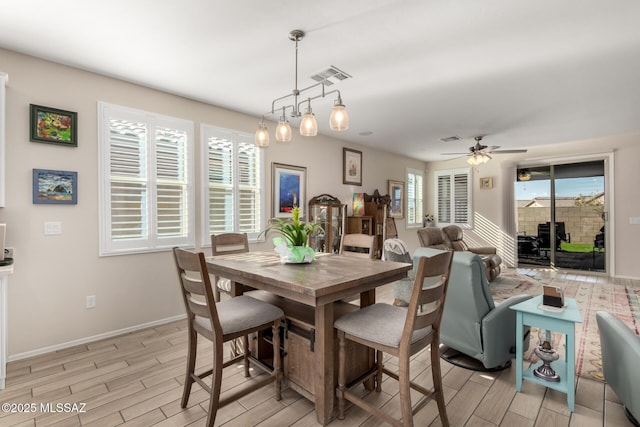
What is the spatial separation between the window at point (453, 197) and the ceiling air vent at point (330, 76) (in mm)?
5543

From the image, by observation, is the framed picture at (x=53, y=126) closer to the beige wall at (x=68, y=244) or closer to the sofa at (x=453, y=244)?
the beige wall at (x=68, y=244)

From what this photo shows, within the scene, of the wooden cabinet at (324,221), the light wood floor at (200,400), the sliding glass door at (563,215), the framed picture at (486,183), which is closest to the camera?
the light wood floor at (200,400)

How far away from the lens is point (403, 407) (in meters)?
1.57

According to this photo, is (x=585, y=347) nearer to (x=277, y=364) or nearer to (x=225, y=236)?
(x=277, y=364)

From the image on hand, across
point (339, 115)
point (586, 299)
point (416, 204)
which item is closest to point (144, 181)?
point (339, 115)

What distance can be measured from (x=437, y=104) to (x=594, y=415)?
3225mm

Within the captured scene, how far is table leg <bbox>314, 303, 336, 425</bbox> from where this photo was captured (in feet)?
5.95

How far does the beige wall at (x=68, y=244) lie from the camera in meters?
2.64

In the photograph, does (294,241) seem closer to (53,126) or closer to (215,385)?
(215,385)

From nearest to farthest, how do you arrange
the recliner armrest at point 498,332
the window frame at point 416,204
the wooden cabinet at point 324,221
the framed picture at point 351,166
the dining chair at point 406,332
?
1. the dining chair at point 406,332
2. the recliner armrest at point 498,332
3. the wooden cabinet at point 324,221
4. the framed picture at point 351,166
5. the window frame at point 416,204

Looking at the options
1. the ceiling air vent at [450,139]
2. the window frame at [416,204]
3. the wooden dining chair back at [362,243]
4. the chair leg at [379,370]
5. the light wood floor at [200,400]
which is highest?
the ceiling air vent at [450,139]

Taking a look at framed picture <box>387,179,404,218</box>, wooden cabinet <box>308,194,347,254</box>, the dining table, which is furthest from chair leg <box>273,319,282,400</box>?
framed picture <box>387,179,404,218</box>

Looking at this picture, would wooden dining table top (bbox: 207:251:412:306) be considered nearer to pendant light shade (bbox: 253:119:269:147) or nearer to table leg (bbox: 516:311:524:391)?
table leg (bbox: 516:311:524:391)

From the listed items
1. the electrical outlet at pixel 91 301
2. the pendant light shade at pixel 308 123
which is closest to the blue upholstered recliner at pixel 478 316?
the pendant light shade at pixel 308 123
